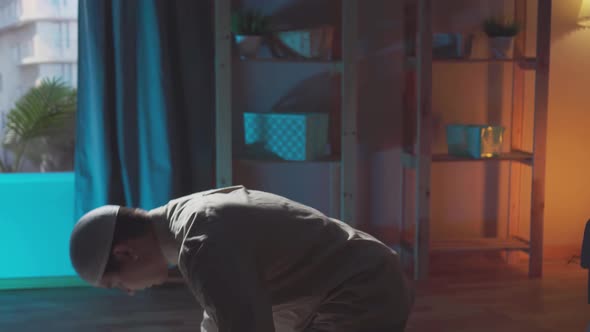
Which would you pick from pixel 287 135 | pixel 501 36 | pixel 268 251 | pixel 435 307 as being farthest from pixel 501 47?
pixel 268 251

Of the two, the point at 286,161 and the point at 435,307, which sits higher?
the point at 286,161

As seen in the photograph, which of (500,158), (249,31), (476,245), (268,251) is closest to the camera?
(268,251)

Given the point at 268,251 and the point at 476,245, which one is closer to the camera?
the point at 268,251

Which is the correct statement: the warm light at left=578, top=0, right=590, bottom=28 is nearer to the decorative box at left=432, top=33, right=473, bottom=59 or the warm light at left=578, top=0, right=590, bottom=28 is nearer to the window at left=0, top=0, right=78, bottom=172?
the decorative box at left=432, top=33, right=473, bottom=59

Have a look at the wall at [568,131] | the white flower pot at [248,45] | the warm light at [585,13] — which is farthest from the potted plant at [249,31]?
the warm light at [585,13]

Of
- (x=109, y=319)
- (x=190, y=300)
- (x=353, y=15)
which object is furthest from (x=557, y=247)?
(x=109, y=319)

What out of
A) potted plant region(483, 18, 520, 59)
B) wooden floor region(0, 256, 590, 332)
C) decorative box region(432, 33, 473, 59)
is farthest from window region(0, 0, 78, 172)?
potted plant region(483, 18, 520, 59)

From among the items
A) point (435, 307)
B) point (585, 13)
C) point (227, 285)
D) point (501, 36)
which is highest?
point (585, 13)

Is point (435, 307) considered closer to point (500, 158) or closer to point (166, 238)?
point (500, 158)

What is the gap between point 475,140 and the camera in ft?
11.9

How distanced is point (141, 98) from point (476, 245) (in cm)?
180

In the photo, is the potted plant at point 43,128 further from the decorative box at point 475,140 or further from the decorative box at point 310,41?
the decorative box at point 475,140

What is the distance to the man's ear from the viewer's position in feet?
5.05

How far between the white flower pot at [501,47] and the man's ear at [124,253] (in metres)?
2.59
